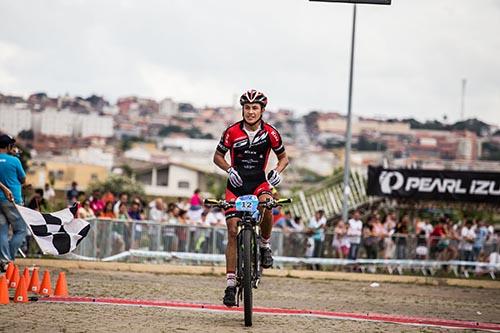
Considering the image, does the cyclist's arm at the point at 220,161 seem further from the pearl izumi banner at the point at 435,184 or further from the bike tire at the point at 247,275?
the pearl izumi banner at the point at 435,184

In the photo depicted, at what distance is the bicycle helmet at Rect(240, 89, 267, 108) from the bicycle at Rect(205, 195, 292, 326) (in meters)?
1.12

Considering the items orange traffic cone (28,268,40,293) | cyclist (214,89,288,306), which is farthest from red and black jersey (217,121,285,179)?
orange traffic cone (28,268,40,293)

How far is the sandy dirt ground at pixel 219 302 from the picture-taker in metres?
10.8

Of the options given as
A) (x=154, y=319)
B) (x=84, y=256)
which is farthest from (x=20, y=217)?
(x=84, y=256)

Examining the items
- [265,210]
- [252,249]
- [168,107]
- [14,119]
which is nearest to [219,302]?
[265,210]

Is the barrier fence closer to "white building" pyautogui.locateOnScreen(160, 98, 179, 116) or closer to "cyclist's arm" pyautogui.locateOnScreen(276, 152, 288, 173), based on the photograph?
"cyclist's arm" pyautogui.locateOnScreen(276, 152, 288, 173)

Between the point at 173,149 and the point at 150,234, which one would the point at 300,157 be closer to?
the point at 173,149

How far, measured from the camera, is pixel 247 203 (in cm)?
1160

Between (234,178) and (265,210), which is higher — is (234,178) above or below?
above

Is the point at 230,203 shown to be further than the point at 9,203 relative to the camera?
No

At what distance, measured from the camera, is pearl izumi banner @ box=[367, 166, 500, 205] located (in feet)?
110

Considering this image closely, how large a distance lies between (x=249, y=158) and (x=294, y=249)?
13.4m

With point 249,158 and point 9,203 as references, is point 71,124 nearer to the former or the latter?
point 9,203

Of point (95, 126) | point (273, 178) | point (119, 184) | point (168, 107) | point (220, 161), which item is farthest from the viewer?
point (168, 107)
